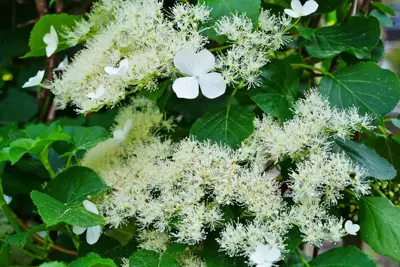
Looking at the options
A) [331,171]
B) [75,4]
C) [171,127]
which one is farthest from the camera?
[75,4]

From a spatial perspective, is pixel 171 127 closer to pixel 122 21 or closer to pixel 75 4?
pixel 122 21

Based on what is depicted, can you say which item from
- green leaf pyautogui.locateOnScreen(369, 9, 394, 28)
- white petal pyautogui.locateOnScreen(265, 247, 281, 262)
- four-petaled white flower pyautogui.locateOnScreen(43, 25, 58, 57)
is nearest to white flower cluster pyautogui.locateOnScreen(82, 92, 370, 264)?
white petal pyautogui.locateOnScreen(265, 247, 281, 262)

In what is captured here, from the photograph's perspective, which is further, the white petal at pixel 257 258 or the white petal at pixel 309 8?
the white petal at pixel 309 8

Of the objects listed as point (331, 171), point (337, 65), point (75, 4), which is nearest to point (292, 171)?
point (331, 171)

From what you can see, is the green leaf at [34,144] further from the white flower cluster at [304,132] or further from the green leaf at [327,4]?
the green leaf at [327,4]

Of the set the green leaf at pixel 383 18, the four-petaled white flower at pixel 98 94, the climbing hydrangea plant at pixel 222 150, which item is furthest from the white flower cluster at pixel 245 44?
the green leaf at pixel 383 18

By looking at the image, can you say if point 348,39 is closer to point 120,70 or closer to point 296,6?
point 296,6
